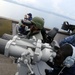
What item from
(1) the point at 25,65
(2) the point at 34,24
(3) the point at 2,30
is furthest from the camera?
(3) the point at 2,30

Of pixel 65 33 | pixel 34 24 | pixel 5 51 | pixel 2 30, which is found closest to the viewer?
pixel 5 51

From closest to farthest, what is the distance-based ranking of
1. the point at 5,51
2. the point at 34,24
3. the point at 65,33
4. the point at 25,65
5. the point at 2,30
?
1. the point at 5,51
2. the point at 25,65
3. the point at 34,24
4. the point at 2,30
5. the point at 65,33

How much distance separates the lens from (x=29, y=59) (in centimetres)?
175

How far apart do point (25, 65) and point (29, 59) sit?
17 centimetres

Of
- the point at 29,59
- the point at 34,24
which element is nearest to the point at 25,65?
the point at 29,59

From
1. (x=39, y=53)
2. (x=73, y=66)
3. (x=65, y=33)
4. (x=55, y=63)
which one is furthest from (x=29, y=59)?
(x=65, y=33)

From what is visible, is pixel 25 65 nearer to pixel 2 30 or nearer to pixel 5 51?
pixel 5 51

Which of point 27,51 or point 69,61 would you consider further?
point 27,51

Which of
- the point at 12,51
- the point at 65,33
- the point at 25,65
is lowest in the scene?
the point at 65,33

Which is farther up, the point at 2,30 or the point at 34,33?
the point at 34,33

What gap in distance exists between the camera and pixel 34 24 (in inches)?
118

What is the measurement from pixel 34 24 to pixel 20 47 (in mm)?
1249

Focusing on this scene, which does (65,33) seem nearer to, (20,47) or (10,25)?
(10,25)

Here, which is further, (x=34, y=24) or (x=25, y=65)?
(x=34, y=24)
